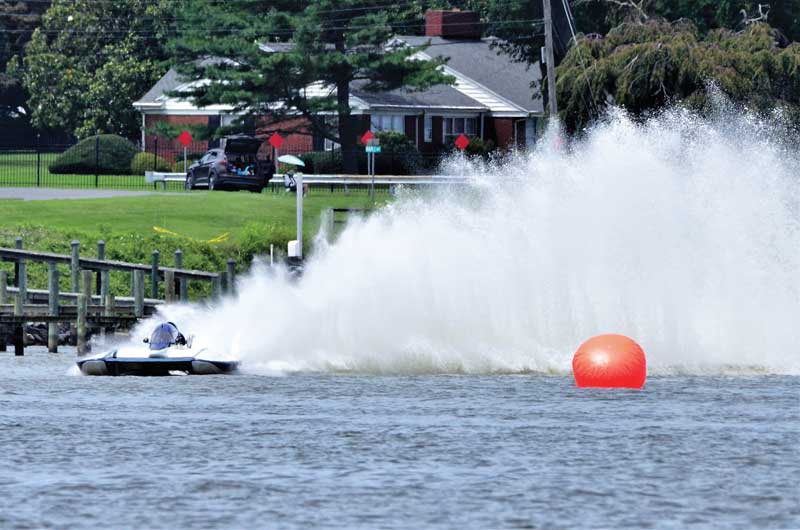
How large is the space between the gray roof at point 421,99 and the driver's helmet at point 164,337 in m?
50.3

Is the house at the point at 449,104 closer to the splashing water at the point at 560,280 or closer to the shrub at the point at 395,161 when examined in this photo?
the shrub at the point at 395,161

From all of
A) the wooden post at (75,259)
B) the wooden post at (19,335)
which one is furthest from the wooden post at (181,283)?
the wooden post at (19,335)

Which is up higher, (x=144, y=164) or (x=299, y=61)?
(x=299, y=61)

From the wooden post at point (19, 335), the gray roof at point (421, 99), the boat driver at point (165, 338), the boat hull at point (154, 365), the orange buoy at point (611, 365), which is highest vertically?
the gray roof at point (421, 99)

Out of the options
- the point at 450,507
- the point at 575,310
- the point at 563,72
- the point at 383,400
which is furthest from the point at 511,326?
the point at 563,72

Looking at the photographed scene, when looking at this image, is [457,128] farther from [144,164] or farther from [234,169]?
[234,169]

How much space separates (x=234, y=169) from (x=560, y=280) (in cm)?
3398

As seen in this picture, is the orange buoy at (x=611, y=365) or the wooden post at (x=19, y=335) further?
the wooden post at (x=19, y=335)

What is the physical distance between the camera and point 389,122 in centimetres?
8644

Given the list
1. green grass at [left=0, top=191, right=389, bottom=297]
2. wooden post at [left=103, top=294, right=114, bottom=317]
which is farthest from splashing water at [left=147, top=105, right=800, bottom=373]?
green grass at [left=0, top=191, right=389, bottom=297]

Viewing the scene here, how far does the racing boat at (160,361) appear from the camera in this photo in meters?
32.4

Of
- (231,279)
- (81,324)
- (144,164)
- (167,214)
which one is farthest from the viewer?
(144,164)

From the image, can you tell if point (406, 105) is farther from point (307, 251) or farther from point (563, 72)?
point (307, 251)

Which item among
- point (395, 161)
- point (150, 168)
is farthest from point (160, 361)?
point (150, 168)
